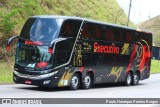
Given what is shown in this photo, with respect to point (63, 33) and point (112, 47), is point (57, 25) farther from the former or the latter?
point (112, 47)

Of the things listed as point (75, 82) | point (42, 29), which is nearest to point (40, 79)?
point (42, 29)

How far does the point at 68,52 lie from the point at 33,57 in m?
1.84

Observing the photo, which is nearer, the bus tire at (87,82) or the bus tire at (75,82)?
the bus tire at (75,82)

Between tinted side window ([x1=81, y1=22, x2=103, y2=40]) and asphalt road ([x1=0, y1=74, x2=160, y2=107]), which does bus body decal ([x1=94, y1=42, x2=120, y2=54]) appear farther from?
asphalt road ([x1=0, y1=74, x2=160, y2=107])

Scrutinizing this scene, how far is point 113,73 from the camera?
89.5ft

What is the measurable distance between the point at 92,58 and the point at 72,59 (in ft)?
7.30

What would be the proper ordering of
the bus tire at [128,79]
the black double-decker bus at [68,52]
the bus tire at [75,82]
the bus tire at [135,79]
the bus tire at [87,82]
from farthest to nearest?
the bus tire at [135,79] < the bus tire at [128,79] < the bus tire at [87,82] < the bus tire at [75,82] < the black double-decker bus at [68,52]

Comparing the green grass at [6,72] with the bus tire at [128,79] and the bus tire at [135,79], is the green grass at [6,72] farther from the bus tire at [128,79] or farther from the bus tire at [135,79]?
the bus tire at [135,79]

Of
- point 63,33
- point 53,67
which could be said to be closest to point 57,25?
point 63,33

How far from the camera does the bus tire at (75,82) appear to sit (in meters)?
22.8

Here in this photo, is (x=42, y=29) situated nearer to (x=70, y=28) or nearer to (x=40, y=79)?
(x=70, y=28)

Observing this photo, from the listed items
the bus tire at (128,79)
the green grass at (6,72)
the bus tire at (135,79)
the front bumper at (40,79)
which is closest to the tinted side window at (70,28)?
the front bumper at (40,79)

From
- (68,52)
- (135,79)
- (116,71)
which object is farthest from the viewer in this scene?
(135,79)

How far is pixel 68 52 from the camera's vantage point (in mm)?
22281
